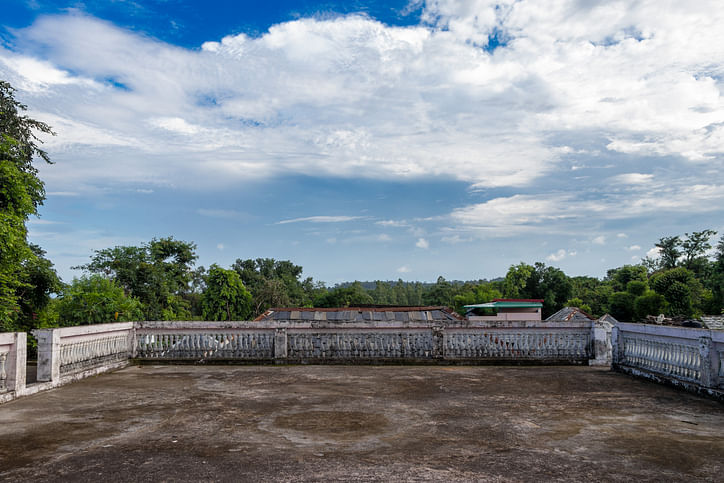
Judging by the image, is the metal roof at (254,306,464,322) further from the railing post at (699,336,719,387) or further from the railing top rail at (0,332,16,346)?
the railing post at (699,336,719,387)

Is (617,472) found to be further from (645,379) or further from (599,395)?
(645,379)

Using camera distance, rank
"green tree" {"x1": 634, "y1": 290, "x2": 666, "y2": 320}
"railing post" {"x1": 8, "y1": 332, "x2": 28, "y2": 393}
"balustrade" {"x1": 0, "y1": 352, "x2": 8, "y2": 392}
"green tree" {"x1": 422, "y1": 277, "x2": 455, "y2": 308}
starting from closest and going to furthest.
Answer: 1. "balustrade" {"x1": 0, "y1": 352, "x2": 8, "y2": 392}
2. "railing post" {"x1": 8, "y1": 332, "x2": 28, "y2": 393}
3. "green tree" {"x1": 634, "y1": 290, "x2": 666, "y2": 320}
4. "green tree" {"x1": 422, "y1": 277, "x2": 455, "y2": 308}

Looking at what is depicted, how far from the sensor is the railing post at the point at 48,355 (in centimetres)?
723

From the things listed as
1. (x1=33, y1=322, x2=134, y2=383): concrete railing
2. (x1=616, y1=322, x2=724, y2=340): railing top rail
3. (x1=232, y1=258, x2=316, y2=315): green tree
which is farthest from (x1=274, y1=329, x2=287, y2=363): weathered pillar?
(x1=232, y1=258, x2=316, y2=315): green tree

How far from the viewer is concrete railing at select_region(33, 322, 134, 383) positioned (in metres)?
7.30

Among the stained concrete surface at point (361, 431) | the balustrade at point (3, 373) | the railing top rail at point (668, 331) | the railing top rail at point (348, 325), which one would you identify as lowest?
the stained concrete surface at point (361, 431)

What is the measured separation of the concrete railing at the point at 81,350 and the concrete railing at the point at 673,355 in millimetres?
9282

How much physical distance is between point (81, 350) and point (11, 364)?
1.80m

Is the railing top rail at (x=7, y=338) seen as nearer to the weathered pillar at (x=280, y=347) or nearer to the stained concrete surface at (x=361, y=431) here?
the stained concrete surface at (x=361, y=431)

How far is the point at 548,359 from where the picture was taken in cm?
988

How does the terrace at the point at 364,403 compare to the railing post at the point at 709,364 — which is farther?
the railing post at the point at 709,364

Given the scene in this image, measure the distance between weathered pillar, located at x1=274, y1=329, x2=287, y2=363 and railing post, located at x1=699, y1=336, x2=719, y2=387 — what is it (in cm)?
699

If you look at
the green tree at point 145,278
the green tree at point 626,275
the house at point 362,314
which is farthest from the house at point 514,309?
the green tree at point 626,275

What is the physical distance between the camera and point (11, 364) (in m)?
6.49
